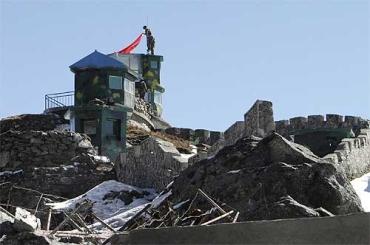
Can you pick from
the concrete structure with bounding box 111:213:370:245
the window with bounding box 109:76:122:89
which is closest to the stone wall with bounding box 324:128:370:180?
the concrete structure with bounding box 111:213:370:245

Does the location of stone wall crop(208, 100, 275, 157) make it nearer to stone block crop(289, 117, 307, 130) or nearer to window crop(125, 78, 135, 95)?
stone block crop(289, 117, 307, 130)

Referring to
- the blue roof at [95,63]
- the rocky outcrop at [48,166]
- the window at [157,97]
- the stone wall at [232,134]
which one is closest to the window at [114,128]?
the rocky outcrop at [48,166]

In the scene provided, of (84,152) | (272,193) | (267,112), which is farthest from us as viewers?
(84,152)

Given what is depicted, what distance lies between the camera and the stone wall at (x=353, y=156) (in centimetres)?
1942

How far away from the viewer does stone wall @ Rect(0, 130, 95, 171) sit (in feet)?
72.1

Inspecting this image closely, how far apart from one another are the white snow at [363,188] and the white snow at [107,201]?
3843 millimetres

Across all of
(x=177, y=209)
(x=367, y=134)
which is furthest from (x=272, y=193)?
(x=367, y=134)

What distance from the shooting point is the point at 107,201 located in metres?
18.4

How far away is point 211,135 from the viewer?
119ft

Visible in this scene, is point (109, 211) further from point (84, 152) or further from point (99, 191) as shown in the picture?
point (84, 152)

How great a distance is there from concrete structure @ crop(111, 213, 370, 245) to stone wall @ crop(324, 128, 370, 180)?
11.2 metres

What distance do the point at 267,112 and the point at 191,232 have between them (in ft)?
38.1

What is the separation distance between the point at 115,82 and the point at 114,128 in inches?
272

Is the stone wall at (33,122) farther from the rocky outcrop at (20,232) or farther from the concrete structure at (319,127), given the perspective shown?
the rocky outcrop at (20,232)
